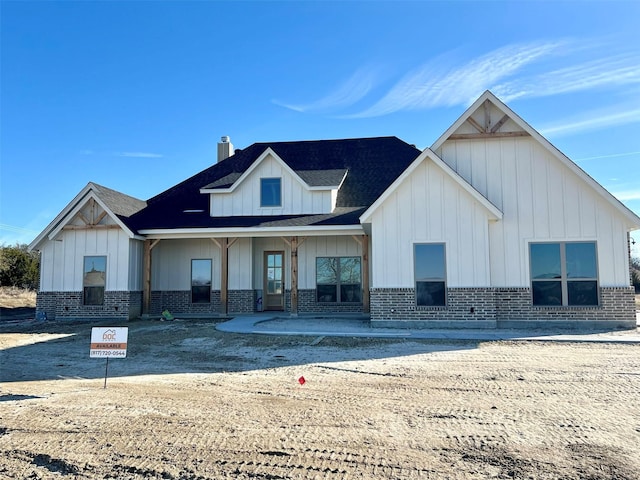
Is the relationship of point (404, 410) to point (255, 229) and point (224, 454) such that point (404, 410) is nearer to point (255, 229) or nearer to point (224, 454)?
point (224, 454)

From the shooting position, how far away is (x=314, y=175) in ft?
59.3

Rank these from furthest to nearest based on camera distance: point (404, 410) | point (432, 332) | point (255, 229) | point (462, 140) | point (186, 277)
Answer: point (186, 277) → point (255, 229) → point (462, 140) → point (432, 332) → point (404, 410)

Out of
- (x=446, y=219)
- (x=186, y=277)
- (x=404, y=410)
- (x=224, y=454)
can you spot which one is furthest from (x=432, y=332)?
(x=186, y=277)

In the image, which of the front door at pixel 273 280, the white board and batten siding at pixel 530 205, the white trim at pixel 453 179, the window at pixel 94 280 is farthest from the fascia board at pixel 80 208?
the white board and batten siding at pixel 530 205

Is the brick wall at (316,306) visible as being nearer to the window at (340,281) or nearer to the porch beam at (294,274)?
the window at (340,281)

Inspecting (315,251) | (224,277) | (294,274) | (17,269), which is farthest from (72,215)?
(17,269)

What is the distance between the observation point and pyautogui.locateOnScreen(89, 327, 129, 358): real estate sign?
23.7ft

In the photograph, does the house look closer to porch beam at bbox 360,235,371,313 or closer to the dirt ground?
porch beam at bbox 360,235,371,313

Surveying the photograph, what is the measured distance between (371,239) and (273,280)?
495cm

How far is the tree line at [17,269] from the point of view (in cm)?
2761

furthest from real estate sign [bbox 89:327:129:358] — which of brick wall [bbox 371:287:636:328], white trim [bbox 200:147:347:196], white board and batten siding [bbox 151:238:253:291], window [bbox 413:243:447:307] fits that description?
white trim [bbox 200:147:347:196]

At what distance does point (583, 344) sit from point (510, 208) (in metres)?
4.49

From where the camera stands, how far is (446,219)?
13.3 metres

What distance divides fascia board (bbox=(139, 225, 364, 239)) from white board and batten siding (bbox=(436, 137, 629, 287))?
13.5 ft
